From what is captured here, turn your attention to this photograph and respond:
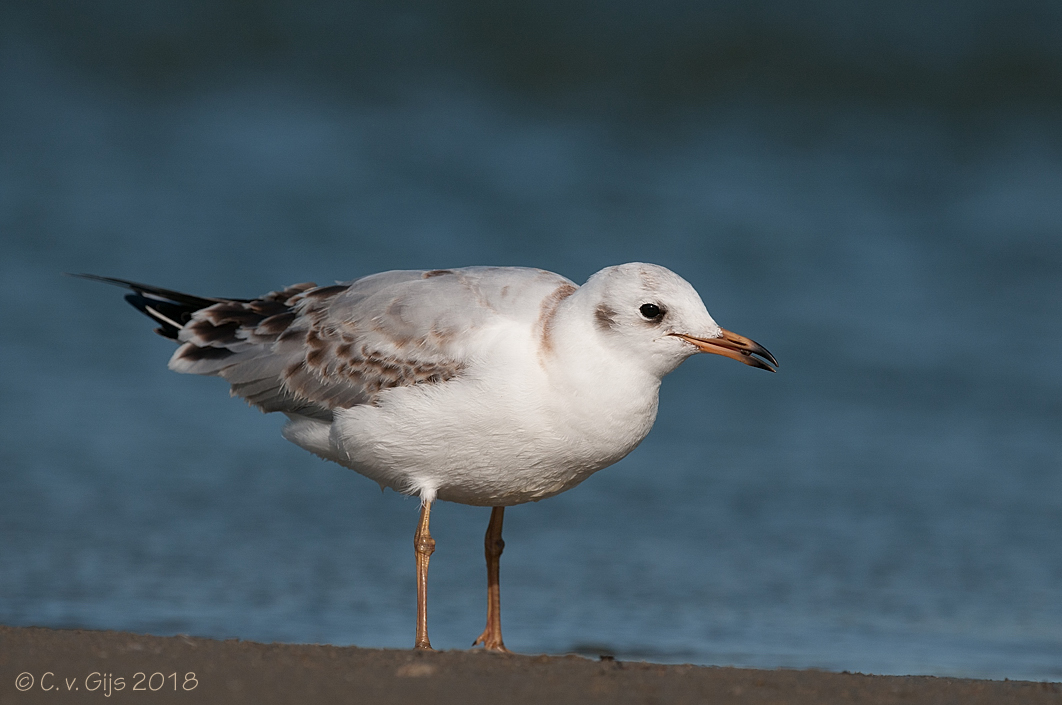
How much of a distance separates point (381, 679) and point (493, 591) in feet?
5.32

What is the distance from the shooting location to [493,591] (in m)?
5.80

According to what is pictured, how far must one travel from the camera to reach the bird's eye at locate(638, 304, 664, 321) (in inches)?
200

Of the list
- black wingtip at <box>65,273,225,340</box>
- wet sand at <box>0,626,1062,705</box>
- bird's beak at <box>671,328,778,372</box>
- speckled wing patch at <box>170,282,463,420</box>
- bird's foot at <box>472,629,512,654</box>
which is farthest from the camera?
black wingtip at <box>65,273,225,340</box>

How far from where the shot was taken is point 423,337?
17.9 ft

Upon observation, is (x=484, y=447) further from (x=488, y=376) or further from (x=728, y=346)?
(x=728, y=346)

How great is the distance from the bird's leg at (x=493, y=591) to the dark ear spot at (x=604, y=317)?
4.33ft

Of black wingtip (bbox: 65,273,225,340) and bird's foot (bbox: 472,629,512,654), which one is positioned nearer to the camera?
bird's foot (bbox: 472,629,512,654)

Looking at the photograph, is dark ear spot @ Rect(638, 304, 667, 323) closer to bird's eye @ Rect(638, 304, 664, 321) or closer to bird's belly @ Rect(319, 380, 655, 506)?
bird's eye @ Rect(638, 304, 664, 321)

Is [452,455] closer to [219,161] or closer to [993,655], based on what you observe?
[993,655]

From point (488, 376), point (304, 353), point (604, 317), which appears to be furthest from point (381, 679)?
point (304, 353)

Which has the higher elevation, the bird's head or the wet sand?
the bird's head

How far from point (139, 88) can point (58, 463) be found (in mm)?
8493

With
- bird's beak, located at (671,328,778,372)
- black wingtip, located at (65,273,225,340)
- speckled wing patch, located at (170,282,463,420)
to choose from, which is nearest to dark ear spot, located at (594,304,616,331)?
bird's beak, located at (671,328,778,372)

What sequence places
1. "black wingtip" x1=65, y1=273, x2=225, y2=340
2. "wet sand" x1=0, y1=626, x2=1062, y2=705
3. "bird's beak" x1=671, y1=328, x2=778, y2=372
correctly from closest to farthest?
"wet sand" x1=0, y1=626, x2=1062, y2=705 → "bird's beak" x1=671, y1=328, x2=778, y2=372 → "black wingtip" x1=65, y1=273, x2=225, y2=340
